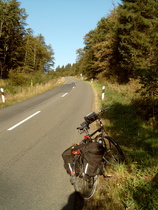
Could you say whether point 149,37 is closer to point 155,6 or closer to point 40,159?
point 155,6

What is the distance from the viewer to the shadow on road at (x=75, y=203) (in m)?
2.53

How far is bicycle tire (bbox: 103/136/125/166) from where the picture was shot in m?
3.35

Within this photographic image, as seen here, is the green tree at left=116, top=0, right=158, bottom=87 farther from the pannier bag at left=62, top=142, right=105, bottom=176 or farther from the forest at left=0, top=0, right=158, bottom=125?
the pannier bag at left=62, top=142, right=105, bottom=176

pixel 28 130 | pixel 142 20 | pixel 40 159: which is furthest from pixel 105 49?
pixel 40 159

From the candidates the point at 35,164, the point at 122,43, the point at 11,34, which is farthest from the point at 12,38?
the point at 35,164

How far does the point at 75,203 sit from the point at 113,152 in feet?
4.43

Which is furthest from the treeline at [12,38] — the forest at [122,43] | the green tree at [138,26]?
the green tree at [138,26]

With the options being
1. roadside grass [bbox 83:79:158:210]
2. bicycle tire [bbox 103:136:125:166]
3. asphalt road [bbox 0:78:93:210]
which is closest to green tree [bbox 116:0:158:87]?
asphalt road [bbox 0:78:93:210]

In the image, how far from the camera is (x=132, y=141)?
460 cm

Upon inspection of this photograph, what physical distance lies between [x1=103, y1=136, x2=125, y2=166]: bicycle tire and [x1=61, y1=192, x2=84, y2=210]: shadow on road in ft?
3.44

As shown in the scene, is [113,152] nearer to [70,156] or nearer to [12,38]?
[70,156]

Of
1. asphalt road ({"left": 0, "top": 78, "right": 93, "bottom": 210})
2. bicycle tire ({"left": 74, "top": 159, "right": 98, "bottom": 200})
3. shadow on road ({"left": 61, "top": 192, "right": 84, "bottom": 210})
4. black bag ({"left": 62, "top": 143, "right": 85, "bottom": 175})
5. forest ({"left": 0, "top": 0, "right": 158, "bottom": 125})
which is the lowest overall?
asphalt road ({"left": 0, "top": 78, "right": 93, "bottom": 210})

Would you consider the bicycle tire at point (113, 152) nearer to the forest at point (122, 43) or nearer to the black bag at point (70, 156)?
the black bag at point (70, 156)

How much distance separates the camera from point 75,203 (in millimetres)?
2621
